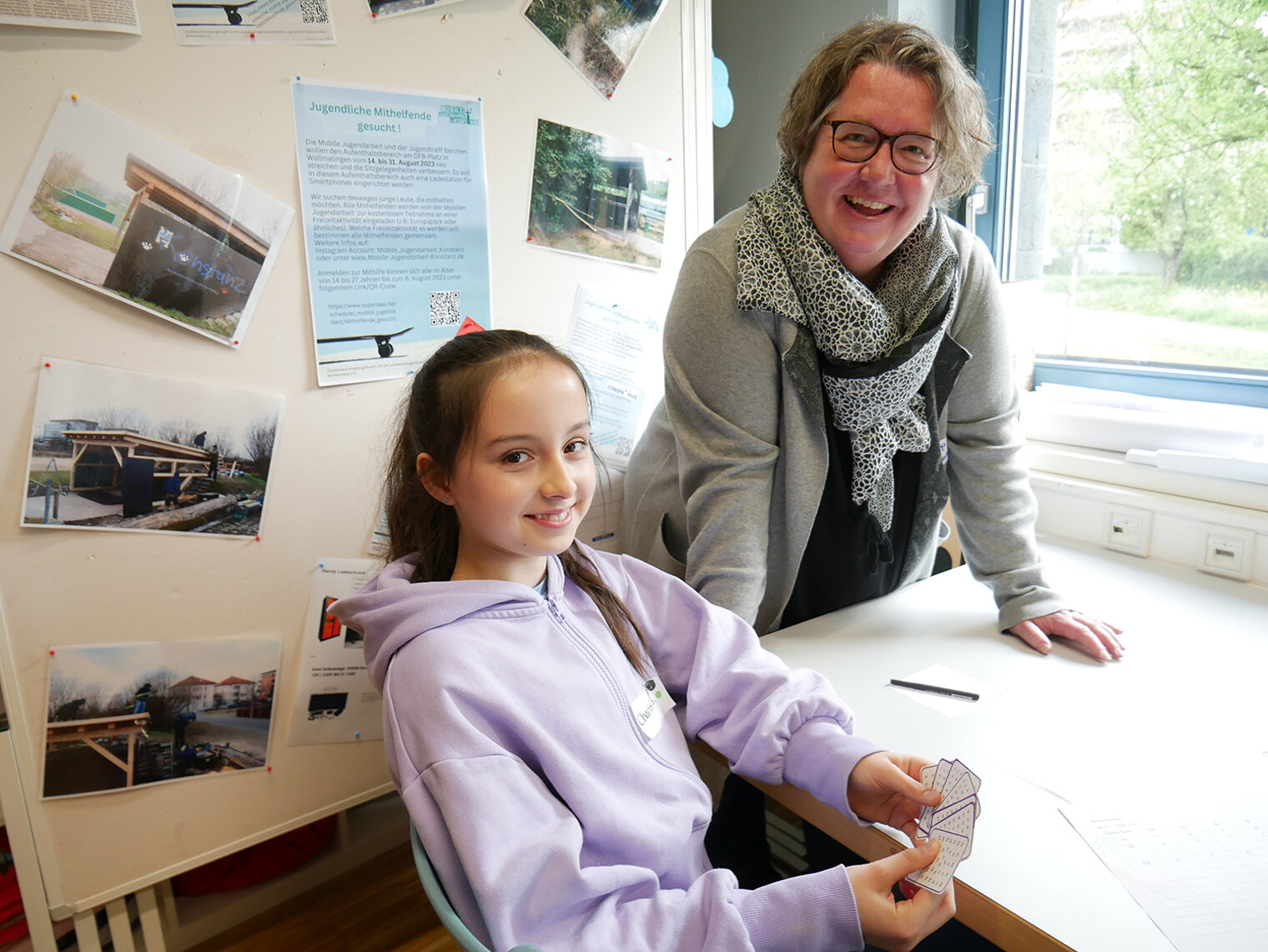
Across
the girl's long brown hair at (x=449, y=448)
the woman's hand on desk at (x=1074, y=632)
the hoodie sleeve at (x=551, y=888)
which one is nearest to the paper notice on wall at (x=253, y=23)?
the girl's long brown hair at (x=449, y=448)

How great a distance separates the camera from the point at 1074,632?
120cm

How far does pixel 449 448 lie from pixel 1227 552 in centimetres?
134

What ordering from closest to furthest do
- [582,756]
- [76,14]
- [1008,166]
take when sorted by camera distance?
1. [582,756]
2. [76,14]
3. [1008,166]

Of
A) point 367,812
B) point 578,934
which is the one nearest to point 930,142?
point 578,934

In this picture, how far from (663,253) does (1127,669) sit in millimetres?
1118

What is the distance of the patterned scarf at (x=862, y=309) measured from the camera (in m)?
1.22

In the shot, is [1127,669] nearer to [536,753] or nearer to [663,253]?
[536,753]

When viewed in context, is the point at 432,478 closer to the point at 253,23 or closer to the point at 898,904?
the point at 898,904

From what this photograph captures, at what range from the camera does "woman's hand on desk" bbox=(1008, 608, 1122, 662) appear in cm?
118

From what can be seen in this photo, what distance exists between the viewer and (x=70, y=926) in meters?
1.38

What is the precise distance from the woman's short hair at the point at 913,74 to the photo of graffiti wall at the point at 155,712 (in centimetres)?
118

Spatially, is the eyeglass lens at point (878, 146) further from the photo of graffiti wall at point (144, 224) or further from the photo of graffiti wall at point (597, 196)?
the photo of graffiti wall at point (144, 224)

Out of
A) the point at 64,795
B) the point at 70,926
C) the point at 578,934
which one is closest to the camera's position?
the point at 578,934

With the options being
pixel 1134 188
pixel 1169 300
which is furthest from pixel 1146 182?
pixel 1169 300
